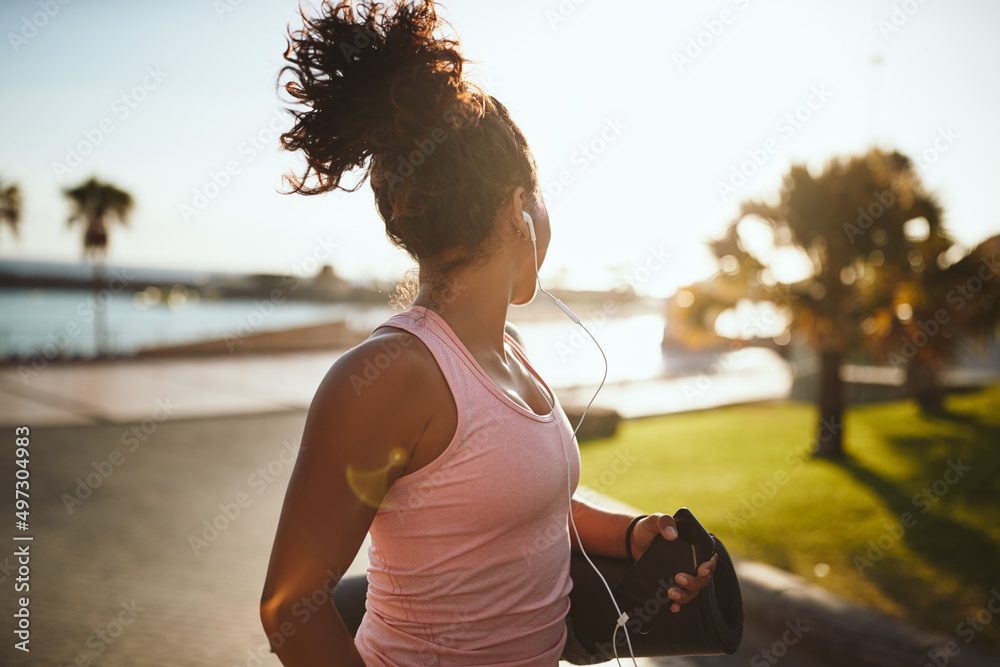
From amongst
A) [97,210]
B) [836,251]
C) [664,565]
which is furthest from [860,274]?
[97,210]

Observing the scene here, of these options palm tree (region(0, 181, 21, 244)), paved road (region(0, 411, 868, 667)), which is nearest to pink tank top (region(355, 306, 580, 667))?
paved road (region(0, 411, 868, 667))

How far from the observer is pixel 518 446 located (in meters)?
1.31

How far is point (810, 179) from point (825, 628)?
231 inches

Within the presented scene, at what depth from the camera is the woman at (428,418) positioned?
1.14 m

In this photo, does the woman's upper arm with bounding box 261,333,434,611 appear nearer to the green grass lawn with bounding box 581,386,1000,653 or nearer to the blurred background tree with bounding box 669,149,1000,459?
the green grass lawn with bounding box 581,386,1000,653

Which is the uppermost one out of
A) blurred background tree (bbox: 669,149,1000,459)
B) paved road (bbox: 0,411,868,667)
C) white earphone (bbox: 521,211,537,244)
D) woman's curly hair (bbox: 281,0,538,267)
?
woman's curly hair (bbox: 281,0,538,267)

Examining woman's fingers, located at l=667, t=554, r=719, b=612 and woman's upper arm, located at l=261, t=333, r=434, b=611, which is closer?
woman's upper arm, located at l=261, t=333, r=434, b=611

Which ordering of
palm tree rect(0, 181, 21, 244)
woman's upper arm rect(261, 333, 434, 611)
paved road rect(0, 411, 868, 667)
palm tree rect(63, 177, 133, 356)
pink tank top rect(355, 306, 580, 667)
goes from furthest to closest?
1. palm tree rect(63, 177, 133, 356)
2. palm tree rect(0, 181, 21, 244)
3. paved road rect(0, 411, 868, 667)
4. pink tank top rect(355, 306, 580, 667)
5. woman's upper arm rect(261, 333, 434, 611)

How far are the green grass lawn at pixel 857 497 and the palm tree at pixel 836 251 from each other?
1.03 metres

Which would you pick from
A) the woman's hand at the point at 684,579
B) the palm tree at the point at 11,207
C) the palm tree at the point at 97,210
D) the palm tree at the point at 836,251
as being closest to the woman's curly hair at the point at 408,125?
the woman's hand at the point at 684,579

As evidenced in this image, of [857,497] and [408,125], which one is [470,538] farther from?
[857,497]

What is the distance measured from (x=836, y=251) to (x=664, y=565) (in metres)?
7.34

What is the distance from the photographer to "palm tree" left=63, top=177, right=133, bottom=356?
70.6 feet

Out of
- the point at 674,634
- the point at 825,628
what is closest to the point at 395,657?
the point at 674,634
